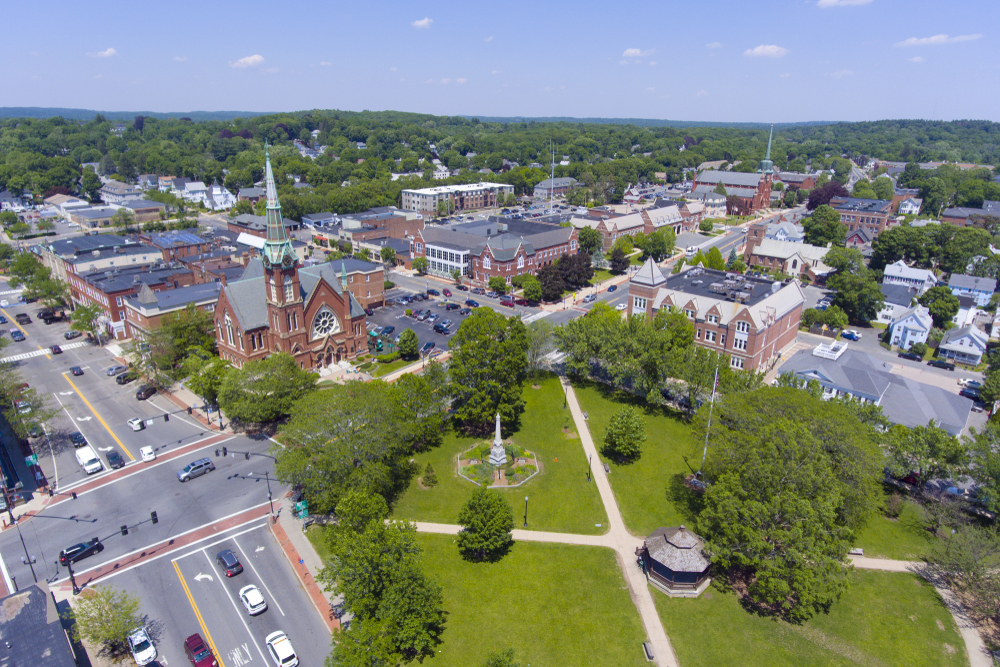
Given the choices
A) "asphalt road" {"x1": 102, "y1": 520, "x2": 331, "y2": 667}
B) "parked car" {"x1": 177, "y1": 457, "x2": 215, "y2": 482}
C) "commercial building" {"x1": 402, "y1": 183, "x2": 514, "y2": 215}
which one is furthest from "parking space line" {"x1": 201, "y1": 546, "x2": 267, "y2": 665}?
"commercial building" {"x1": 402, "y1": 183, "x2": 514, "y2": 215}

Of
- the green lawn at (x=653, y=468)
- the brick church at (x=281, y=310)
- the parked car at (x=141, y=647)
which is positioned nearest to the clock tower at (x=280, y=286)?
the brick church at (x=281, y=310)

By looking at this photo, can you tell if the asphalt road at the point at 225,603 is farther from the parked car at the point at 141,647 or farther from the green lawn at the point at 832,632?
the green lawn at the point at 832,632

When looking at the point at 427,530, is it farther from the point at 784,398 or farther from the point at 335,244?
the point at 335,244

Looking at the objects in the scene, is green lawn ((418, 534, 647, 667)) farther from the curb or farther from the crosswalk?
the crosswalk

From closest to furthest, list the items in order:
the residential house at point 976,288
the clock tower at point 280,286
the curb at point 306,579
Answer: the curb at point 306,579, the clock tower at point 280,286, the residential house at point 976,288

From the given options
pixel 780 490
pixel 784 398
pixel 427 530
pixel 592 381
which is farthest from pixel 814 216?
pixel 427 530

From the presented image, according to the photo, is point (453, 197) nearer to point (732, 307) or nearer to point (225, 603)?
point (732, 307)
